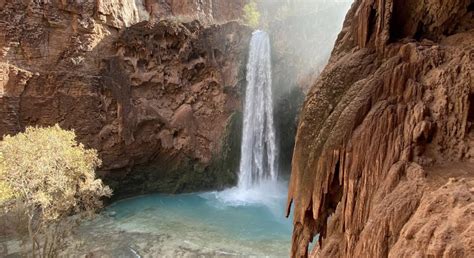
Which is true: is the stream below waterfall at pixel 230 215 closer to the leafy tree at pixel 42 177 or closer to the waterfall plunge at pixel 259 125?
the waterfall plunge at pixel 259 125

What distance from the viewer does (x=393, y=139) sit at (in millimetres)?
3783

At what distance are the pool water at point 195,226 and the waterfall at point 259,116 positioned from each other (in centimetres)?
98

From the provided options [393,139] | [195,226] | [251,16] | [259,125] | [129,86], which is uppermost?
[251,16]

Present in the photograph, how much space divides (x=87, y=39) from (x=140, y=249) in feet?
37.6

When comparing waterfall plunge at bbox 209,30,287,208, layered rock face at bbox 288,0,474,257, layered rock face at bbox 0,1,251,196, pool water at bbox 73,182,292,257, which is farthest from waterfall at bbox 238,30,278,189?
layered rock face at bbox 288,0,474,257

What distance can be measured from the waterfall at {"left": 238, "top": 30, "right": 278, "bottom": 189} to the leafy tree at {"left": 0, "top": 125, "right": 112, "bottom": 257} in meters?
10.5

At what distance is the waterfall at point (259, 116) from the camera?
20094 mm

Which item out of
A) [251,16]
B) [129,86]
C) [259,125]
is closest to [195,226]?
[259,125]

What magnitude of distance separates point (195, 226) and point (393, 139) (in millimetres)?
12290

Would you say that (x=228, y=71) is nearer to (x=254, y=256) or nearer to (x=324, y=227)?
(x=254, y=256)

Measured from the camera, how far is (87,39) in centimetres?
1772

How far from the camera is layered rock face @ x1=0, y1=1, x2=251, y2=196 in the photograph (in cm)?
1658

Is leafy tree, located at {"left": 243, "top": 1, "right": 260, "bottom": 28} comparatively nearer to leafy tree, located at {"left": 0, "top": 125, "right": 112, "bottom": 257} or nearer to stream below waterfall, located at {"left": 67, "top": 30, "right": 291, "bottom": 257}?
stream below waterfall, located at {"left": 67, "top": 30, "right": 291, "bottom": 257}

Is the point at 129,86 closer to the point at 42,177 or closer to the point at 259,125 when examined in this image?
the point at 259,125
